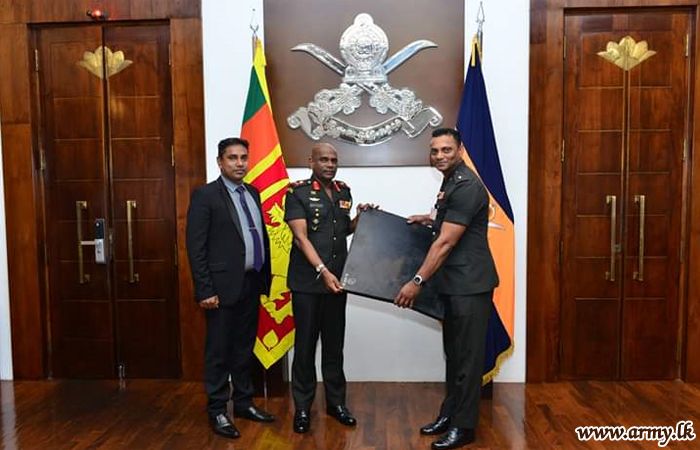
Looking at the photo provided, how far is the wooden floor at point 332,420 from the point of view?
283 centimetres

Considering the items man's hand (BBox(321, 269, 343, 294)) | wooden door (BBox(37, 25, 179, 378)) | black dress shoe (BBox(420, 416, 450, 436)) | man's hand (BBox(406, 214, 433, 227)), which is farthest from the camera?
wooden door (BBox(37, 25, 179, 378))

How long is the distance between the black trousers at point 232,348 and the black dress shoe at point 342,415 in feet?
1.48

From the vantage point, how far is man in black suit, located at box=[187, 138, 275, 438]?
2869 mm

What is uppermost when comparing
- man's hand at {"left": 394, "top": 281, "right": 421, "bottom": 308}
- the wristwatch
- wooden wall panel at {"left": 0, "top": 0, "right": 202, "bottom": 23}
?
wooden wall panel at {"left": 0, "top": 0, "right": 202, "bottom": 23}

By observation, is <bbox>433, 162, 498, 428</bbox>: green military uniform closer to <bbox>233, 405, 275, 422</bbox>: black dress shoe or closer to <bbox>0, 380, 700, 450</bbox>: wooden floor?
<bbox>0, 380, 700, 450</bbox>: wooden floor

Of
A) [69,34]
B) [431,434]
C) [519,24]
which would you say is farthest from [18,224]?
[519,24]

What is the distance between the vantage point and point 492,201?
3.36 metres

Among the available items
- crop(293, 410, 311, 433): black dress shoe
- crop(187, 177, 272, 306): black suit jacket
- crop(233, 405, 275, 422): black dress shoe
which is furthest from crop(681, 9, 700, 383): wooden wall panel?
crop(187, 177, 272, 306): black suit jacket

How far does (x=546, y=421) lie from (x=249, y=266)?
1.76m

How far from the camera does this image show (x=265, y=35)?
3.63 m

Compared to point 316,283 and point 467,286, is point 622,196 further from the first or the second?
point 316,283

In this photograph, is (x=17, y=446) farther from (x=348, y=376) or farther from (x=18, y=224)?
(x=348, y=376)

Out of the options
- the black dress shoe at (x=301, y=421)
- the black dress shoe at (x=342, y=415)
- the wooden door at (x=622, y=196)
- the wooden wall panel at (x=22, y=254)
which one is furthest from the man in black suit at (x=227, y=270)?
the wooden door at (x=622, y=196)

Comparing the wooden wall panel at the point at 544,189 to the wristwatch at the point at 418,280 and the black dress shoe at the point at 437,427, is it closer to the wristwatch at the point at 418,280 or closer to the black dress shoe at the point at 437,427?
the black dress shoe at the point at 437,427
